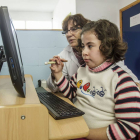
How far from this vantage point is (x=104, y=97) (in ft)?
2.82

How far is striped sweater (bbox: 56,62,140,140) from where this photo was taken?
0.75 metres

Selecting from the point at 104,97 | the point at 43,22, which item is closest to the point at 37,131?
the point at 104,97

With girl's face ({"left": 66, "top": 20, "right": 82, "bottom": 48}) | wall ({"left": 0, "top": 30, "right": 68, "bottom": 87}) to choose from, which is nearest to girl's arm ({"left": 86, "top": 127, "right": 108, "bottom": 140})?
girl's face ({"left": 66, "top": 20, "right": 82, "bottom": 48})

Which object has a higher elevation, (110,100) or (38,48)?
(38,48)

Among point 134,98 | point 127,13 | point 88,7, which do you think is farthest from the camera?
point 88,7

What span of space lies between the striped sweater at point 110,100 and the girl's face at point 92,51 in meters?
0.04

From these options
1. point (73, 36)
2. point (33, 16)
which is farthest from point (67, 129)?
point (33, 16)

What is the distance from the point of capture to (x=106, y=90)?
2.83 ft

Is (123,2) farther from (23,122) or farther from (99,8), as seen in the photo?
(23,122)

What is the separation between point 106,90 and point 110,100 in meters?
0.05

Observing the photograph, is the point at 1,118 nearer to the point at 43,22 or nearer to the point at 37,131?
the point at 37,131

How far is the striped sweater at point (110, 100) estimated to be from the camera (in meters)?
0.75

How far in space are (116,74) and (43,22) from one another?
643 centimetres

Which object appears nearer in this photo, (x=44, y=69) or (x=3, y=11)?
(x=3, y=11)
